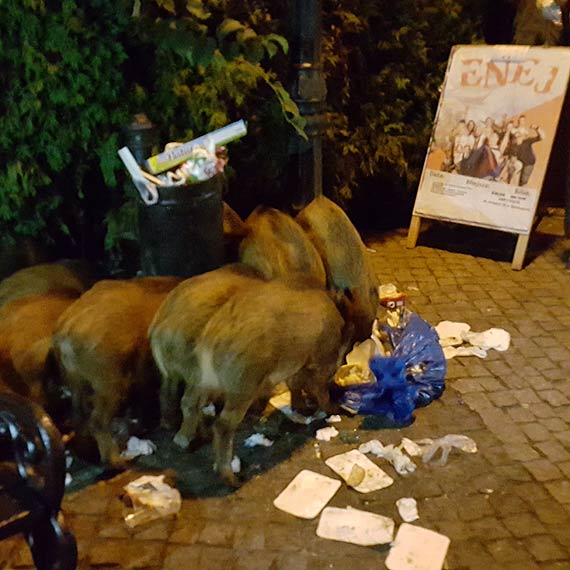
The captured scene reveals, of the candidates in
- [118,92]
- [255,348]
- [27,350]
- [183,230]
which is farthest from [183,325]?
[118,92]

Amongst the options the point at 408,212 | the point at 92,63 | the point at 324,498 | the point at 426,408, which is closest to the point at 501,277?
the point at 408,212

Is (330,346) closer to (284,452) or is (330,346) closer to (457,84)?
Answer: (284,452)

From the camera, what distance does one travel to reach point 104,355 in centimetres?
288

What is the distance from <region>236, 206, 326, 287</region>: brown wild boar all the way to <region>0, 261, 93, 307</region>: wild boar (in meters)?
0.82

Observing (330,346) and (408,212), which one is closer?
(330,346)

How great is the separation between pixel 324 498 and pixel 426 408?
33.5 inches

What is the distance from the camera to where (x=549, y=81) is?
193 inches

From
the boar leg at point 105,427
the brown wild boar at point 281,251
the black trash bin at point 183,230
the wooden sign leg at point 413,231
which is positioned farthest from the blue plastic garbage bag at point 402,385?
the wooden sign leg at point 413,231

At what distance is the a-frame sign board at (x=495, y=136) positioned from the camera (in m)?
4.93

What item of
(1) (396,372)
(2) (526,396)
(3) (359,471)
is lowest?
(2) (526,396)

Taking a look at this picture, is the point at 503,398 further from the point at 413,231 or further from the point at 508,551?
the point at 413,231

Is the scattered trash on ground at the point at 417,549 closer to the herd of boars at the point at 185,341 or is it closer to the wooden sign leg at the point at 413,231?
the herd of boars at the point at 185,341

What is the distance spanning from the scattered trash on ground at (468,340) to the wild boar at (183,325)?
1.43m

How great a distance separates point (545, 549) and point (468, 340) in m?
1.64
